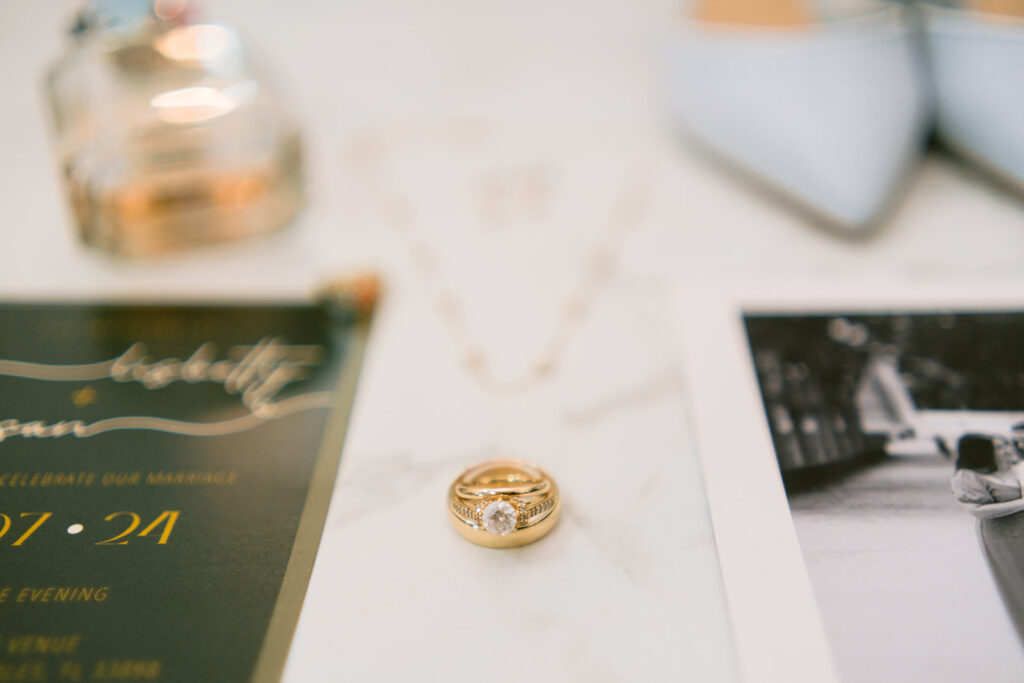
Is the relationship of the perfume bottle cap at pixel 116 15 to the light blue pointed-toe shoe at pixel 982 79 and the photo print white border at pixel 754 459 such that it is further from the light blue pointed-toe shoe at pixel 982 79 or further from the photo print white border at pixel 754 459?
the light blue pointed-toe shoe at pixel 982 79

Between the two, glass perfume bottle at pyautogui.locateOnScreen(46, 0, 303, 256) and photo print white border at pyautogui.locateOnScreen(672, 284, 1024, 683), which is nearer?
photo print white border at pyautogui.locateOnScreen(672, 284, 1024, 683)

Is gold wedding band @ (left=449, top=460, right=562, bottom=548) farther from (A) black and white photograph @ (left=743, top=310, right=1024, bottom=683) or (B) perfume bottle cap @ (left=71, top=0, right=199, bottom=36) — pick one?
(B) perfume bottle cap @ (left=71, top=0, right=199, bottom=36)

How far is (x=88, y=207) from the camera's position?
0.51m

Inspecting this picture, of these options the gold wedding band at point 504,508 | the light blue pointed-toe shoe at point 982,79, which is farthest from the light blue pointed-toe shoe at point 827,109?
the gold wedding band at point 504,508

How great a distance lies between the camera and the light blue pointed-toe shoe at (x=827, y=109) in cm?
52

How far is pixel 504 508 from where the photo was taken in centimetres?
32

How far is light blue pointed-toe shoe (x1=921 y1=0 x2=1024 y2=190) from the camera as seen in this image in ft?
1.57

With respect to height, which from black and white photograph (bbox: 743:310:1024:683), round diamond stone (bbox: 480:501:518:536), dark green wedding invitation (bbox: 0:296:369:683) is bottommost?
black and white photograph (bbox: 743:310:1024:683)

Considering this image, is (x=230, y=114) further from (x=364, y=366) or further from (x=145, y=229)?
(x=364, y=366)

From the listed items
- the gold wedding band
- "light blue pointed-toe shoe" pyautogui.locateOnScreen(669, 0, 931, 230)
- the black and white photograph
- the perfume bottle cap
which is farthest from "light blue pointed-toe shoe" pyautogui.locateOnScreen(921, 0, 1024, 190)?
the perfume bottle cap

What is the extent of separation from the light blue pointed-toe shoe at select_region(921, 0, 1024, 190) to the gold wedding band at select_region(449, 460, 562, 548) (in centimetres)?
42

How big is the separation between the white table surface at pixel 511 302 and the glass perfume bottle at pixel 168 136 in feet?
0.08

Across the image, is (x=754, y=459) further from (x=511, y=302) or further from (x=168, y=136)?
(x=168, y=136)

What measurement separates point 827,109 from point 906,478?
294mm
